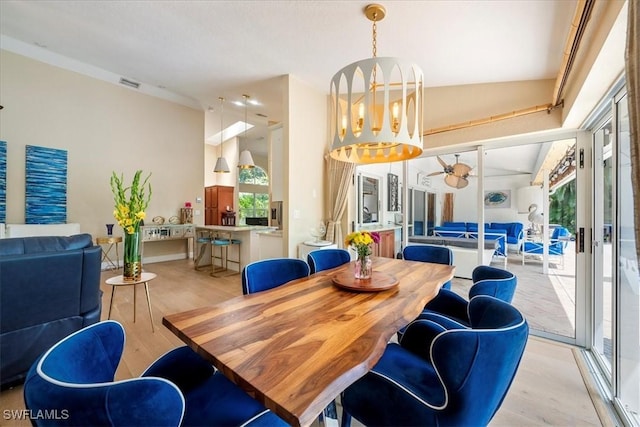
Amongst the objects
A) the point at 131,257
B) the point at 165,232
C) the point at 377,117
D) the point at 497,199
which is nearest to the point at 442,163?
the point at 497,199

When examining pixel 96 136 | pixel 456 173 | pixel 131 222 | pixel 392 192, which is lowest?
pixel 131 222

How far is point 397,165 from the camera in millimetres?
4711

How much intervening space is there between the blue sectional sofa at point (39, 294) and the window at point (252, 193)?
8263 millimetres

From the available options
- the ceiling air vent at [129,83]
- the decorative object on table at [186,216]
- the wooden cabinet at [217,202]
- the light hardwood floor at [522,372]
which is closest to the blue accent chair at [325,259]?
the light hardwood floor at [522,372]

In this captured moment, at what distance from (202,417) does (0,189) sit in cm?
565

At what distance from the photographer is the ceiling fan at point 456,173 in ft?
12.0

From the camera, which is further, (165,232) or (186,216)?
(186,216)

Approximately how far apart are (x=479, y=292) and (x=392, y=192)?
12.4 feet

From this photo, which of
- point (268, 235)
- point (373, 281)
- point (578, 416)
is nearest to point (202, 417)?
point (373, 281)

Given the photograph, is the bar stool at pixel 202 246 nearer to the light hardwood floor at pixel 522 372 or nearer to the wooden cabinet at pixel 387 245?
the light hardwood floor at pixel 522 372

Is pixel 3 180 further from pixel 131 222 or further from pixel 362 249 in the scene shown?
pixel 362 249

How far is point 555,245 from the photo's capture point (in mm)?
3033

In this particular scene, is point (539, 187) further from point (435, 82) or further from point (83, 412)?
point (83, 412)

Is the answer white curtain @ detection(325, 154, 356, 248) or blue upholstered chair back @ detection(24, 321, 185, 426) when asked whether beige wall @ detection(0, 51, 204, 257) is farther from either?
blue upholstered chair back @ detection(24, 321, 185, 426)
